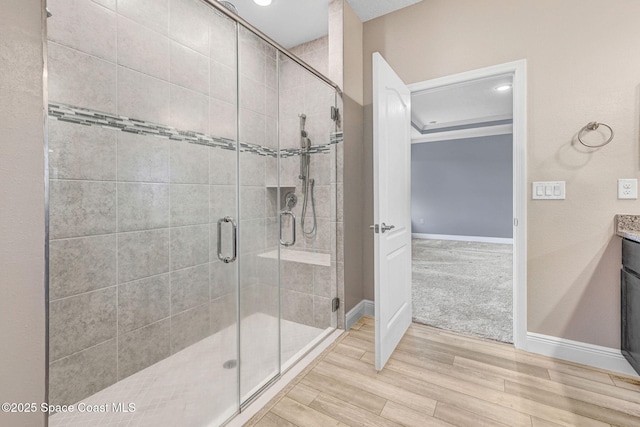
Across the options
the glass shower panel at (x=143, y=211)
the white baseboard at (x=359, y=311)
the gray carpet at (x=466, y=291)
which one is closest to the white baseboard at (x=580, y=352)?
the gray carpet at (x=466, y=291)

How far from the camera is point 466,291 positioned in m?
3.33

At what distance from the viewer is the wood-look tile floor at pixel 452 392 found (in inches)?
55.8

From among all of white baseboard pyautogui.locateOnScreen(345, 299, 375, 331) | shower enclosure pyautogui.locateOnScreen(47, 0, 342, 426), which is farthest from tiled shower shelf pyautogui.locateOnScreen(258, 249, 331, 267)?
white baseboard pyautogui.locateOnScreen(345, 299, 375, 331)

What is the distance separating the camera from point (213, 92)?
1.83 m

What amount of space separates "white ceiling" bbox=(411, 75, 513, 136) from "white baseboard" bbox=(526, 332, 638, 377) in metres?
2.98

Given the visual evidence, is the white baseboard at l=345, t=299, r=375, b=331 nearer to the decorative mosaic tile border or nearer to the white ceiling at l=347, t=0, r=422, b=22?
the decorative mosaic tile border

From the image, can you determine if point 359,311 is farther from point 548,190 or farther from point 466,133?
point 466,133

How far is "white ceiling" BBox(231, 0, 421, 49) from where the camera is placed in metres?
2.40

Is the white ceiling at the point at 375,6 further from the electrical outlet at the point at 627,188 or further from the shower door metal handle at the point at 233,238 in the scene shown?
the shower door metal handle at the point at 233,238

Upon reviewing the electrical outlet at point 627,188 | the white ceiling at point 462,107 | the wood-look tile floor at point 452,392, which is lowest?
the wood-look tile floor at point 452,392

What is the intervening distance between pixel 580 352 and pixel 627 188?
1.08 m

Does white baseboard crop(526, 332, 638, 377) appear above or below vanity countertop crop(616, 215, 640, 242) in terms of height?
below

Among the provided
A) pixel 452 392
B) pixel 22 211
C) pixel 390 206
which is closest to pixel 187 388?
pixel 22 211

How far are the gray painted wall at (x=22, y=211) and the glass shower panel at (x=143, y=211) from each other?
947 mm
